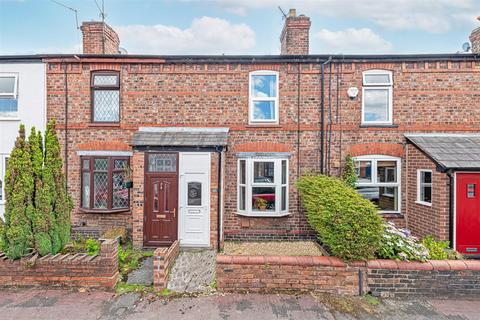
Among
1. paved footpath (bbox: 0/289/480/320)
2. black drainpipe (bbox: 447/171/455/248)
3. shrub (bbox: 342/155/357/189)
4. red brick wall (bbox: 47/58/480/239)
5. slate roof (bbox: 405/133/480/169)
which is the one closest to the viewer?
paved footpath (bbox: 0/289/480/320)

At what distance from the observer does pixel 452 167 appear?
643cm

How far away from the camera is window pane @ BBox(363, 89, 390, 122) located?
8.27m

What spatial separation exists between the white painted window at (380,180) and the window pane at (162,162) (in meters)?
5.53

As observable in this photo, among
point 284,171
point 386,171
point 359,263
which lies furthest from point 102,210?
point 386,171

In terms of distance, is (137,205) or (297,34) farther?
(297,34)

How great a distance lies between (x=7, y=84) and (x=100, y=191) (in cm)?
472

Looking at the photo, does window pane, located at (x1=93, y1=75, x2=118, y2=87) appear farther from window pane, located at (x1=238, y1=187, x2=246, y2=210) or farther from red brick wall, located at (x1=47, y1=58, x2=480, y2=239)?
window pane, located at (x1=238, y1=187, x2=246, y2=210)

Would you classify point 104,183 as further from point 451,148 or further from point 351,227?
point 451,148

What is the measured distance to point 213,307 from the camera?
4.52 meters

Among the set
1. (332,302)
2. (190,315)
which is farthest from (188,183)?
(332,302)

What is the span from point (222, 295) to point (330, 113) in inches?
240

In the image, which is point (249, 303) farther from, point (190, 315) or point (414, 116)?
point (414, 116)

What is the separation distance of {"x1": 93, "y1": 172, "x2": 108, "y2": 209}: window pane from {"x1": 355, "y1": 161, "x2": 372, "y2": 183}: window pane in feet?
26.0

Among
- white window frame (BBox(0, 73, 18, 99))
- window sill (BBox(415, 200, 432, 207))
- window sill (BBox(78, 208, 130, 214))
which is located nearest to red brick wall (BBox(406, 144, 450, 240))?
window sill (BBox(415, 200, 432, 207))
